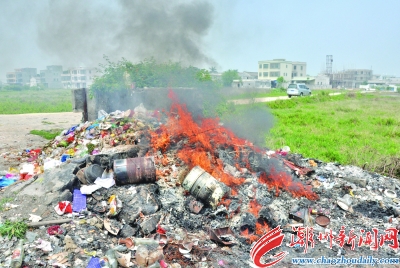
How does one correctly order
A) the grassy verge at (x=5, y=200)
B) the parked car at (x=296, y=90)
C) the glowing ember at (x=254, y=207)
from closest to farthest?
1. the grassy verge at (x=5, y=200)
2. the glowing ember at (x=254, y=207)
3. the parked car at (x=296, y=90)

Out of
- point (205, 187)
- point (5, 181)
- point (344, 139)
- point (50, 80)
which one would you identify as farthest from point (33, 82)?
point (205, 187)

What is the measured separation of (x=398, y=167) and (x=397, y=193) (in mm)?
1289

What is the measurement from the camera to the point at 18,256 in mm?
3289

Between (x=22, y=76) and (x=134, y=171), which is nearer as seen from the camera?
(x=134, y=171)

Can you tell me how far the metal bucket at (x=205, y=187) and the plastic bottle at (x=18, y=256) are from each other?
7.24 feet

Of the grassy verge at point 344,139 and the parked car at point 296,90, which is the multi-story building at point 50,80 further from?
the grassy verge at point 344,139

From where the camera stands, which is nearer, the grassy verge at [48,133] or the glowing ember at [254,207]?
the glowing ember at [254,207]

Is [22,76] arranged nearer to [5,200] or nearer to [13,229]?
[5,200]

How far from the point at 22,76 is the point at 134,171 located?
71.3 m

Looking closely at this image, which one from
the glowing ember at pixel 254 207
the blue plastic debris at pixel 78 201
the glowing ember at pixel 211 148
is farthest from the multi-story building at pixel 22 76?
the glowing ember at pixel 254 207

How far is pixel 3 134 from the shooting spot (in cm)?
1102

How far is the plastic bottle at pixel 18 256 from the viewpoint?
3215 millimetres

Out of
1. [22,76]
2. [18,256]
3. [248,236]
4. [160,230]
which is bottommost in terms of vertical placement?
[248,236]

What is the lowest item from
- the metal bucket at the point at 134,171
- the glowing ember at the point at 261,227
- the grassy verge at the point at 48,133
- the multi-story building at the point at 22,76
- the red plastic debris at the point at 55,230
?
the glowing ember at the point at 261,227
